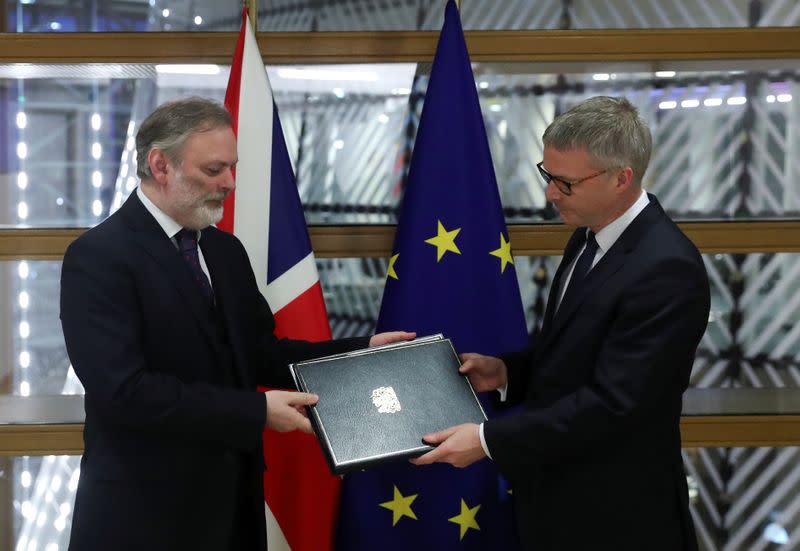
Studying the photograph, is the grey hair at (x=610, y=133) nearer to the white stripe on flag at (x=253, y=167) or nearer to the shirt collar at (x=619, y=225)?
Result: the shirt collar at (x=619, y=225)

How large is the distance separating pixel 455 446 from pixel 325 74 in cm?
142

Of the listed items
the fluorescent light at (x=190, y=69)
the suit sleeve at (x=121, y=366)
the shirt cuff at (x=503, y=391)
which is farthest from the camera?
the fluorescent light at (x=190, y=69)

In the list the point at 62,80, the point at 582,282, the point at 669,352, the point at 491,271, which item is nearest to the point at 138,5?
the point at 62,80

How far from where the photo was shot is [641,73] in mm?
2670

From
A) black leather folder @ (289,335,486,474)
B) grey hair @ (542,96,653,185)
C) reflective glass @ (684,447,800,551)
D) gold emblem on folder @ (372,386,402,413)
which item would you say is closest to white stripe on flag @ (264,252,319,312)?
black leather folder @ (289,335,486,474)

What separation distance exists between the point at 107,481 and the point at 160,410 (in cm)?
20

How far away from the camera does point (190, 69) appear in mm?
2652

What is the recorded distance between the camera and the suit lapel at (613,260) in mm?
1691

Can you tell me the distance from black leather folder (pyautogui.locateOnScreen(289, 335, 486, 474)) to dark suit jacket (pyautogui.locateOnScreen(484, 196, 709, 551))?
0.14 meters

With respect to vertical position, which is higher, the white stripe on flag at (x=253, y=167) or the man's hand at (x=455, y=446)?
the white stripe on flag at (x=253, y=167)

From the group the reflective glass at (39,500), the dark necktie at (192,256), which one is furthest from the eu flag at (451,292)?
the reflective glass at (39,500)

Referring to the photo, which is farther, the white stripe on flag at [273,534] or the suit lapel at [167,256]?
the white stripe on flag at [273,534]

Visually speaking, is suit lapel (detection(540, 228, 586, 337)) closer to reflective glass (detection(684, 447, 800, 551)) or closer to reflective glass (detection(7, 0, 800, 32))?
reflective glass (detection(7, 0, 800, 32))

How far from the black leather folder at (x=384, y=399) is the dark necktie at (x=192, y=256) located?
25 centimetres
